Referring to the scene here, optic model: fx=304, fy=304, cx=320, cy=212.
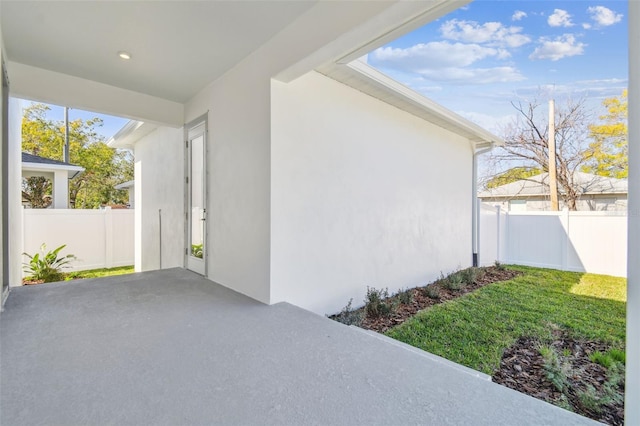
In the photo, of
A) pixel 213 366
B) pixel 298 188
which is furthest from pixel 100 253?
pixel 213 366

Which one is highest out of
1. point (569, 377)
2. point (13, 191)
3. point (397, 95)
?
point (397, 95)

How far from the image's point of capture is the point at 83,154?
1603cm

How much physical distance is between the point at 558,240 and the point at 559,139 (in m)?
6.00

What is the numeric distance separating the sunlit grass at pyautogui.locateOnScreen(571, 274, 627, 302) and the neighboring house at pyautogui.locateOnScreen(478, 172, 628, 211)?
3949 mm

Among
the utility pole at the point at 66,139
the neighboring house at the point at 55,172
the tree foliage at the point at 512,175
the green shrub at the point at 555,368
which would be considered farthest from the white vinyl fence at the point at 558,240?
the utility pole at the point at 66,139

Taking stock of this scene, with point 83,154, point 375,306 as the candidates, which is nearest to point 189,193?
point 375,306

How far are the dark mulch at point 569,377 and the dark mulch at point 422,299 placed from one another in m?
1.40

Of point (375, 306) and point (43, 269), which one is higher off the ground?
point (43, 269)

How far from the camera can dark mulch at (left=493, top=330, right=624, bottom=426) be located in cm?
242

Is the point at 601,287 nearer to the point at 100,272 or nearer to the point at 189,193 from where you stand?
the point at 189,193

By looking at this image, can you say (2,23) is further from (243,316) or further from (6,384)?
(243,316)

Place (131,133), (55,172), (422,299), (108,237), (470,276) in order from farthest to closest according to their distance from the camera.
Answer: (108,237) → (55,172) → (131,133) → (470,276) → (422,299)

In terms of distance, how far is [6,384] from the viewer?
181 centimetres

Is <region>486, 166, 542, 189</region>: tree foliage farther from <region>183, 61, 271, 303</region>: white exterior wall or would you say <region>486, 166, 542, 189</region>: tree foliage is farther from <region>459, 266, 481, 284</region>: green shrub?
<region>183, 61, 271, 303</region>: white exterior wall
